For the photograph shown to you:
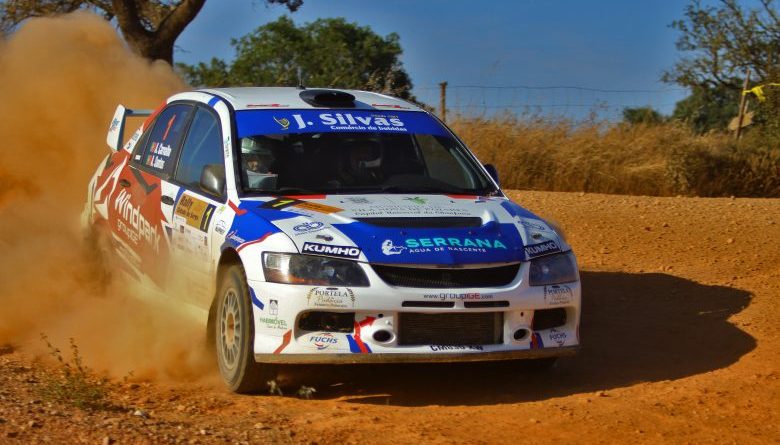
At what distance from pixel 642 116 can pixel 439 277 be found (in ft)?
49.4

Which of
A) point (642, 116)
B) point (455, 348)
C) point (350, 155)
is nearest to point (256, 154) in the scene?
point (350, 155)

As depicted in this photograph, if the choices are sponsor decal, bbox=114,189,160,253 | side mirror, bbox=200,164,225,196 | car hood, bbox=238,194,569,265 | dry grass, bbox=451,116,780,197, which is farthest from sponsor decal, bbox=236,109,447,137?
dry grass, bbox=451,116,780,197

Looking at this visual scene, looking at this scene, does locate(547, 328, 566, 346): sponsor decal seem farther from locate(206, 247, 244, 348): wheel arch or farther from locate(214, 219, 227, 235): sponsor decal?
locate(214, 219, 227, 235): sponsor decal

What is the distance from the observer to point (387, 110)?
25.7 ft

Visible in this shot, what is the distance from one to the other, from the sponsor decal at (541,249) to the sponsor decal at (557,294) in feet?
0.60

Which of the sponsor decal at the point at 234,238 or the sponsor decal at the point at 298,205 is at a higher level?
the sponsor decal at the point at 298,205

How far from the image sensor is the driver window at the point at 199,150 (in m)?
7.27

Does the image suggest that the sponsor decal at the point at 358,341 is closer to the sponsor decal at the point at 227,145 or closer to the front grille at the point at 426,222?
the front grille at the point at 426,222

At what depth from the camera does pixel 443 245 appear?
20.2 feet

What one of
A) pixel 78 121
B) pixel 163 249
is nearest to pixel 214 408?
pixel 163 249

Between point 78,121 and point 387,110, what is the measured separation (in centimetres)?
638

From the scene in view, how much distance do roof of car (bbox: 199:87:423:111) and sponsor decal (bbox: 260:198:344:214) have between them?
3.15 ft

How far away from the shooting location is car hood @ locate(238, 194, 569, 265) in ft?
20.0

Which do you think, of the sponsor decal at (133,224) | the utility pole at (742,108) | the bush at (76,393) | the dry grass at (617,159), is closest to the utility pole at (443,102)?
the dry grass at (617,159)
